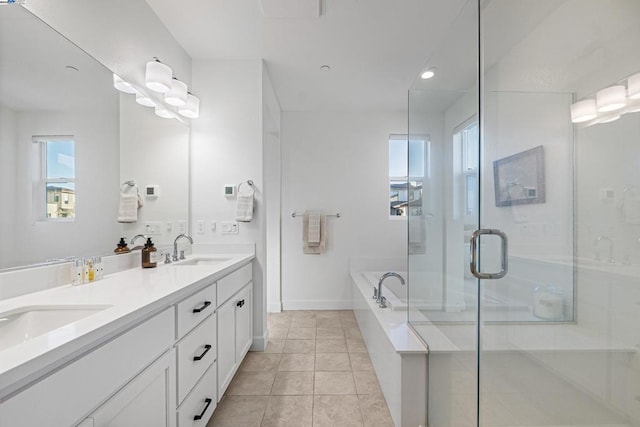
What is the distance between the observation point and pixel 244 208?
243 centimetres

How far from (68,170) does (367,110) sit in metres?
3.25

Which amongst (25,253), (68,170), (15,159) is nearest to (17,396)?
(25,253)

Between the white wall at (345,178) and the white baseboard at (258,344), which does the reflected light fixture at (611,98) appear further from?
the white wall at (345,178)

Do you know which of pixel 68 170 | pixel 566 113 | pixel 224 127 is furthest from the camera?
pixel 224 127

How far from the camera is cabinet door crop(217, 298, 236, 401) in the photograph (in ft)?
5.41

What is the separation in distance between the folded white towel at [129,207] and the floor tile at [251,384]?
132cm

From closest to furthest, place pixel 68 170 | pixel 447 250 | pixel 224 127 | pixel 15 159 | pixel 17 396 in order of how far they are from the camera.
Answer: pixel 17 396 → pixel 15 159 → pixel 68 170 → pixel 447 250 → pixel 224 127

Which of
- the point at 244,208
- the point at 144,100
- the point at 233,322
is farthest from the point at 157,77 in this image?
the point at 233,322

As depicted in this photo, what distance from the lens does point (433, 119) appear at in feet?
5.61

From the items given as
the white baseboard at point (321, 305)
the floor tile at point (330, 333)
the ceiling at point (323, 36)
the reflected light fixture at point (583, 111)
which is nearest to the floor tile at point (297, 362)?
the floor tile at point (330, 333)

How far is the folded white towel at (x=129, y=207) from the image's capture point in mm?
1745

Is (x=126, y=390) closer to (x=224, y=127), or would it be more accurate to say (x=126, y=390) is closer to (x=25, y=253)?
(x=25, y=253)

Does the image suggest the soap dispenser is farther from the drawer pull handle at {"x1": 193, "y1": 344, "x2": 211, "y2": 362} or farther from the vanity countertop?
the drawer pull handle at {"x1": 193, "y1": 344, "x2": 211, "y2": 362}

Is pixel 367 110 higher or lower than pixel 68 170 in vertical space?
higher
